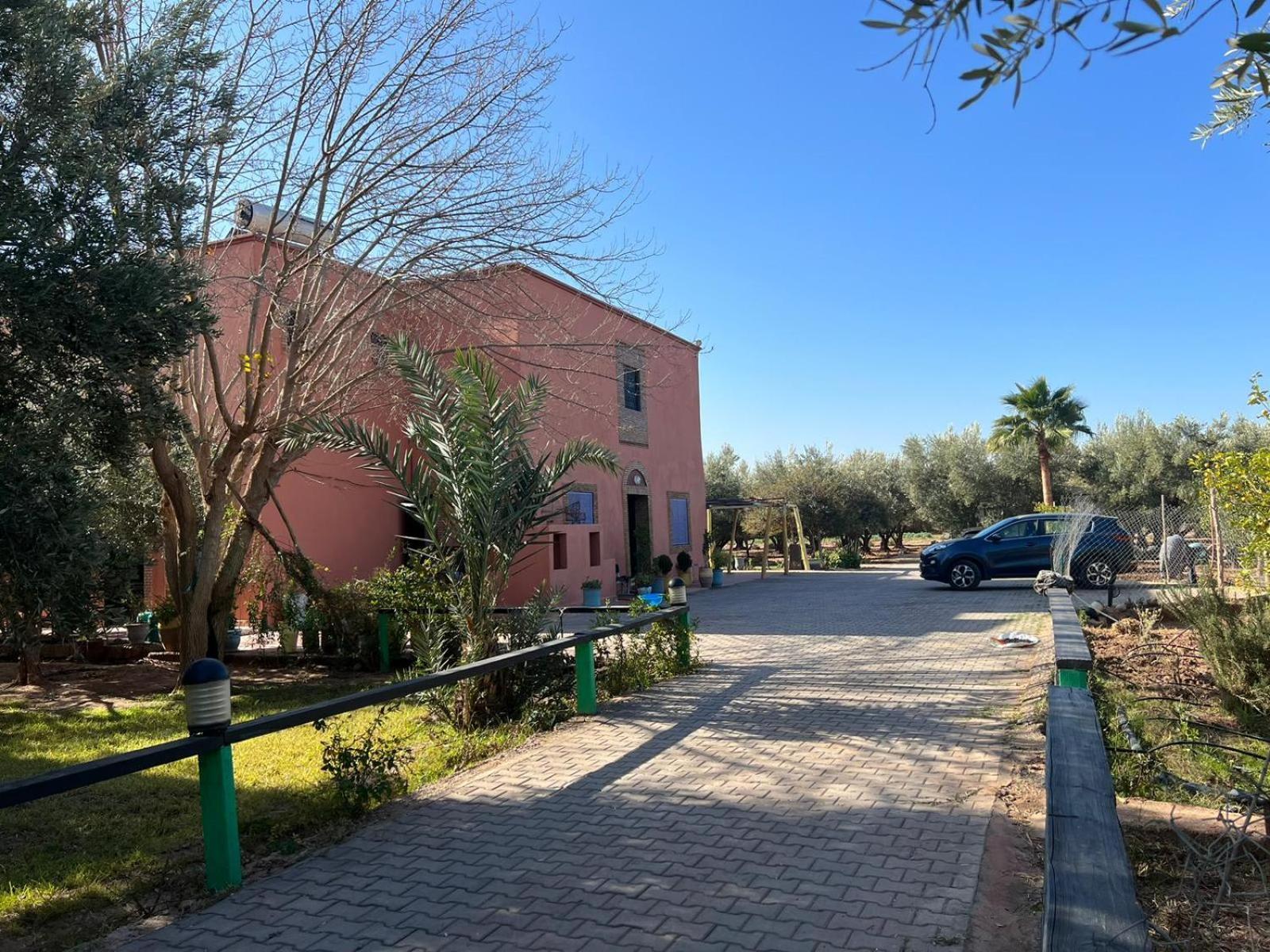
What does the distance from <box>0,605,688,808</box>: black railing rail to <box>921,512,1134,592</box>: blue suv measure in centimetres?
1446

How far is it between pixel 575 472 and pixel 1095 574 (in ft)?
34.7

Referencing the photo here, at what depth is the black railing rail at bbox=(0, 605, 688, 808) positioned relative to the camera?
10.6ft

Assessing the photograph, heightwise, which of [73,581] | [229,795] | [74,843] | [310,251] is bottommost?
[74,843]

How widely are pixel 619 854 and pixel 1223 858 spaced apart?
2439 mm

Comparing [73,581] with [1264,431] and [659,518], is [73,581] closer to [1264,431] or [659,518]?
[659,518]

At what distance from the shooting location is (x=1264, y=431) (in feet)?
107

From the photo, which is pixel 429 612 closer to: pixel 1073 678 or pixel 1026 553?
pixel 1073 678

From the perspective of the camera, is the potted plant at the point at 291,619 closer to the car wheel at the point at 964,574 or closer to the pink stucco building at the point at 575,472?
the pink stucco building at the point at 575,472

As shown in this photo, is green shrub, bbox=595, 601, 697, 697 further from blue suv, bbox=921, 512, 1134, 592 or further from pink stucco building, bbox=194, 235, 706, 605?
blue suv, bbox=921, 512, 1134, 592

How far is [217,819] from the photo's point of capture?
4.00m

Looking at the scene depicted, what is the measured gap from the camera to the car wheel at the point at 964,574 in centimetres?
1927

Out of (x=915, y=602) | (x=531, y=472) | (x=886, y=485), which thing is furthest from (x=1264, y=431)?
(x=531, y=472)

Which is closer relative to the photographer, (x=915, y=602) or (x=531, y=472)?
(x=531, y=472)

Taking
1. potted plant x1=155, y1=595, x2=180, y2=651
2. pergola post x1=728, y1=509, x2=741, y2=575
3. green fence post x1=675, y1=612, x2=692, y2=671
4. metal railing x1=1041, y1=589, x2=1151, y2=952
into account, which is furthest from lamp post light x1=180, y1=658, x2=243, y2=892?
pergola post x1=728, y1=509, x2=741, y2=575
